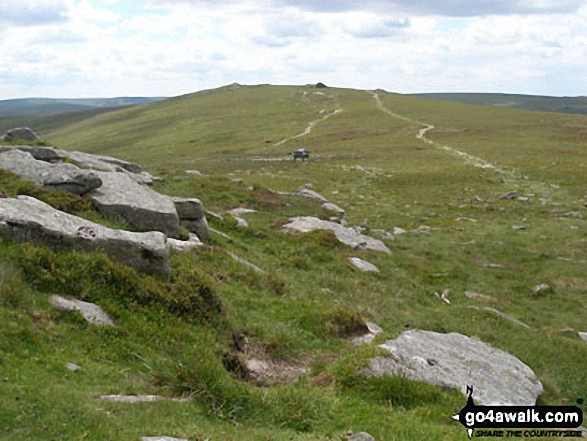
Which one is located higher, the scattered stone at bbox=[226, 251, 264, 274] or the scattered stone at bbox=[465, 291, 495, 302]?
the scattered stone at bbox=[226, 251, 264, 274]

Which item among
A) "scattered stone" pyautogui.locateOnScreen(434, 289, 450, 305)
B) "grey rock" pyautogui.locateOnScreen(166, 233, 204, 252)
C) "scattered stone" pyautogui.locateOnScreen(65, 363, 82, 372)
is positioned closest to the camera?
"scattered stone" pyautogui.locateOnScreen(65, 363, 82, 372)

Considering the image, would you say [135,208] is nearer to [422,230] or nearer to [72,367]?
[72,367]

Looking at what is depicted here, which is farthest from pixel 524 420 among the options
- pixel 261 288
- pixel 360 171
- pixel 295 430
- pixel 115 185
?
pixel 360 171

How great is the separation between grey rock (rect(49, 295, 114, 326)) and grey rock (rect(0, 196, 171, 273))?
1.99 metres

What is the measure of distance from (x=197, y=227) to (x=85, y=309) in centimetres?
1090

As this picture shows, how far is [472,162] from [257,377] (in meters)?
69.6

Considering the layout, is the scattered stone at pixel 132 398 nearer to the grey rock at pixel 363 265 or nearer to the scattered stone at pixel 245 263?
the scattered stone at pixel 245 263

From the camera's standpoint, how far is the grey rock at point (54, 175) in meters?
19.2

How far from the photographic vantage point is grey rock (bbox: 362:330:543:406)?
40.5 ft

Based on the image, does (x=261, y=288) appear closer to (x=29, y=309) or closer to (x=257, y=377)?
(x=257, y=377)

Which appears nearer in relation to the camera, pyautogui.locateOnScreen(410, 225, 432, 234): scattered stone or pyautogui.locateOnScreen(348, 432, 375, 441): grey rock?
pyautogui.locateOnScreen(348, 432, 375, 441): grey rock

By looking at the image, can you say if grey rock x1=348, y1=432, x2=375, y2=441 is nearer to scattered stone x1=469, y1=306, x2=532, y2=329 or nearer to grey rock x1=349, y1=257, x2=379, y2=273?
scattered stone x1=469, y1=306, x2=532, y2=329

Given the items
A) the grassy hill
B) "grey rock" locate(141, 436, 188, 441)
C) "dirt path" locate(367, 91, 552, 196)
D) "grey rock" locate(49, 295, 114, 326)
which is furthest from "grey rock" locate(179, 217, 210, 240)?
"dirt path" locate(367, 91, 552, 196)

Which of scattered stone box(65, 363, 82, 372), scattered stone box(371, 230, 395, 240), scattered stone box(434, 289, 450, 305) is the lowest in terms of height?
scattered stone box(434, 289, 450, 305)
